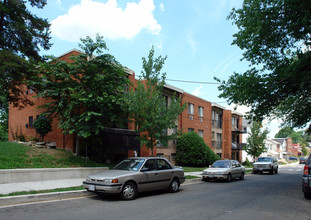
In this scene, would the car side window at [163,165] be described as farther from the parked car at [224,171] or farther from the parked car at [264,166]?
the parked car at [264,166]

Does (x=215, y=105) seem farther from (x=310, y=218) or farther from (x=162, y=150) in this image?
(x=310, y=218)

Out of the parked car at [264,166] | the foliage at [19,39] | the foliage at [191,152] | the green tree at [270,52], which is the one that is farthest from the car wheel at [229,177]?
the foliage at [19,39]

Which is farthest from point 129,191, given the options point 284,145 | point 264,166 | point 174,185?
point 284,145

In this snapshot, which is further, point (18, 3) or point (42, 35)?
point (42, 35)

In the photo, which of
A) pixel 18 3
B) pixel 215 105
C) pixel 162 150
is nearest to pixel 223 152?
pixel 215 105

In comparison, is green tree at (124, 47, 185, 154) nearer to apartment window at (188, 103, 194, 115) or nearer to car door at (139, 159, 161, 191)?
car door at (139, 159, 161, 191)

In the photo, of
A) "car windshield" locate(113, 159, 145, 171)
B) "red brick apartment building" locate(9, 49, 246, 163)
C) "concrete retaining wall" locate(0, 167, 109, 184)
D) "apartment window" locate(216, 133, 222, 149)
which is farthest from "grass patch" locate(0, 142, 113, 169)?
"apartment window" locate(216, 133, 222, 149)

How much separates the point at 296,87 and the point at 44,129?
15.6 metres

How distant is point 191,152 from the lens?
2578 cm

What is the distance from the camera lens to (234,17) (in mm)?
14422

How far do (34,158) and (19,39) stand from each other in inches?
418

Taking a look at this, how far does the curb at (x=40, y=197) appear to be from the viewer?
787cm

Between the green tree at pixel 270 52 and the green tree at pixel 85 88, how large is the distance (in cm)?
619

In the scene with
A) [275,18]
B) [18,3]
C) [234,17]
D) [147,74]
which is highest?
[18,3]
